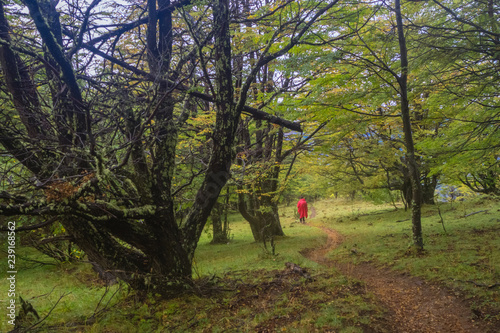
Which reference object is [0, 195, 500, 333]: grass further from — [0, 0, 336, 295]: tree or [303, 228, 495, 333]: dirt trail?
[0, 0, 336, 295]: tree

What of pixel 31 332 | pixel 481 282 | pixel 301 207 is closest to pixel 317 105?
pixel 481 282

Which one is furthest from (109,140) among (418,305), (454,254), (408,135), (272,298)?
(454,254)

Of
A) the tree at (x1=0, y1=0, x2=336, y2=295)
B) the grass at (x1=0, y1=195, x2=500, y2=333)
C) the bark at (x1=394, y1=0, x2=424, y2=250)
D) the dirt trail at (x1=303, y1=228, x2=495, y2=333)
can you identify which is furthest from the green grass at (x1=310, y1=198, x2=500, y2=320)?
the tree at (x1=0, y1=0, x2=336, y2=295)

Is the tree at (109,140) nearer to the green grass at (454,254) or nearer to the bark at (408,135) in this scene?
the bark at (408,135)

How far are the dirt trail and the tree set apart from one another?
3.78 meters

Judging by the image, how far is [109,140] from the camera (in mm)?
4887

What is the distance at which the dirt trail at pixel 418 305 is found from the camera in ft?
13.4

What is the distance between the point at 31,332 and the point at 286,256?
6.17 m

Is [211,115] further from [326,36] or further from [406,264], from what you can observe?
[406,264]

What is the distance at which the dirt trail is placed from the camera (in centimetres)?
410

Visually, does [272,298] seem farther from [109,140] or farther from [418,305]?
[109,140]

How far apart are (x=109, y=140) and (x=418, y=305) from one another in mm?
6314

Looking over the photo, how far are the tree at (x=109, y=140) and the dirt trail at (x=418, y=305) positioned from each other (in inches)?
149

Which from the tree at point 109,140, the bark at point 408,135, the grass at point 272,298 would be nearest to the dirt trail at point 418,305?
the grass at point 272,298
